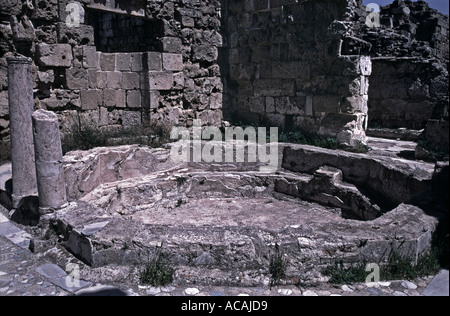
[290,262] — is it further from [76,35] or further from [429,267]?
[76,35]

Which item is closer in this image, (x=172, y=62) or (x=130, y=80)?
(x=130, y=80)

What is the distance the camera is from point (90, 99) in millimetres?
8008

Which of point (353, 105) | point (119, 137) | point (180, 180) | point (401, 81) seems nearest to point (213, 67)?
point (119, 137)

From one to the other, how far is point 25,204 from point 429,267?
5424 millimetres

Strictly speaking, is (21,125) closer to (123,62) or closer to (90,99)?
(90,99)

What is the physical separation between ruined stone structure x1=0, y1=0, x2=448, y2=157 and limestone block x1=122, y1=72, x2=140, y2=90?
0.02 m

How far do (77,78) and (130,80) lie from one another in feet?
3.64

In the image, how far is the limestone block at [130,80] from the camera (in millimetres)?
8305

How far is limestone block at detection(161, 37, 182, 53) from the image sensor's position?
27.5ft

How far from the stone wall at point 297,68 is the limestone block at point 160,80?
1.84m

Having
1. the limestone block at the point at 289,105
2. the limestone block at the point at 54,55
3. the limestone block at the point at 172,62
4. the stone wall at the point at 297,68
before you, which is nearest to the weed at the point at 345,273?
the stone wall at the point at 297,68

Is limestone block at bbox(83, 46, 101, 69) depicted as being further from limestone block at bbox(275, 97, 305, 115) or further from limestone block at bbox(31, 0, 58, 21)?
limestone block at bbox(275, 97, 305, 115)

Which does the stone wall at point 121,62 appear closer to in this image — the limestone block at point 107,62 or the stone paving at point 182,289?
the limestone block at point 107,62

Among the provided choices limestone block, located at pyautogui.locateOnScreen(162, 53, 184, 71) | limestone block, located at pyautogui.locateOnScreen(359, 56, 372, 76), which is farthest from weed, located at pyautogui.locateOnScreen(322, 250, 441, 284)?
limestone block, located at pyautogui.locateOnScreen(162, 53, 184, 71)
